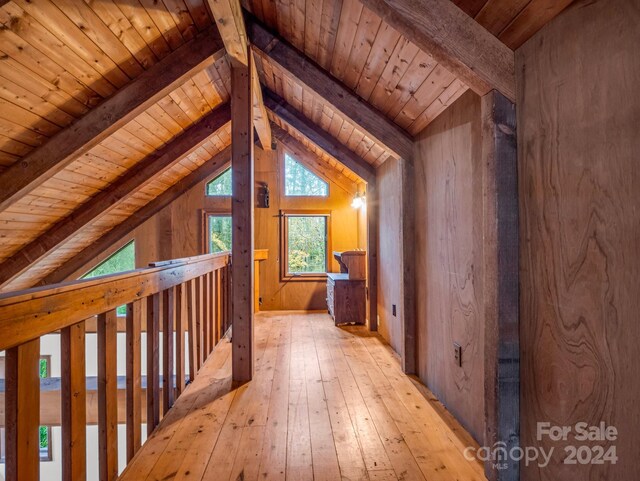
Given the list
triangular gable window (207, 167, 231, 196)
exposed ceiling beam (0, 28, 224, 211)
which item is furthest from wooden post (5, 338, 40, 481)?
triangular gable window (207, 167, 231, 196)

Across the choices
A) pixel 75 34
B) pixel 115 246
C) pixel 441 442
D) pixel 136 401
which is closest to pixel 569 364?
pixel 441 442

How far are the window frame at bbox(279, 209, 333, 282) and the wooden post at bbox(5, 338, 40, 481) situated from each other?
452 centimetres

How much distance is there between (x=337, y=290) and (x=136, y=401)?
300 centimetres

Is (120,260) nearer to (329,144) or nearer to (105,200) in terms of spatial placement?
(105,200)

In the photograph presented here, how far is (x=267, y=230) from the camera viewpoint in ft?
18.5

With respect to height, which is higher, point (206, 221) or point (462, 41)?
point (462, 41)

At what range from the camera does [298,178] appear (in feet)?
18.6

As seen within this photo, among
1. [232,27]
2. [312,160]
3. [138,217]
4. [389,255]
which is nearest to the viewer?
[232,27]

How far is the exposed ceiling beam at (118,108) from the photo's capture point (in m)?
2.89

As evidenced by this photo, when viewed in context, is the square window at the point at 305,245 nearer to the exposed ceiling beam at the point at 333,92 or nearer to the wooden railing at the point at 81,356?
the exposed ceiling beam at the point at 333,92

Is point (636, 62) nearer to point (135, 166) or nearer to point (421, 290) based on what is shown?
point (421, 290)

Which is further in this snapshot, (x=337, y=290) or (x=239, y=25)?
(x=337, y=290)

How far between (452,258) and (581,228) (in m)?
0.99

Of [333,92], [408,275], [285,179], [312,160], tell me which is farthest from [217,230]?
[408,275]
